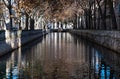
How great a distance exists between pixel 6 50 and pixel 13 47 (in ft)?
15.8

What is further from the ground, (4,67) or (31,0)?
(31,0)

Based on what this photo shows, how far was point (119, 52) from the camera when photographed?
1195 inches

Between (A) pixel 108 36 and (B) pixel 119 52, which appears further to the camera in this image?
(A) pixel 108 36

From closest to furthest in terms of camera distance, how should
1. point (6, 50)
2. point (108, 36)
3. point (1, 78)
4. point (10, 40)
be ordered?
point (1, 78) → point (6, 50) → point (10, 40) → point (108, 36)

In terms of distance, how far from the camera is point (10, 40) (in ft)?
114

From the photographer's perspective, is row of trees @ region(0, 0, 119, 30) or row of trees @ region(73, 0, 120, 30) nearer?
row of trees @ region(73, 0, 120, 30)

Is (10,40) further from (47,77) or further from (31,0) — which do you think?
(47,77)

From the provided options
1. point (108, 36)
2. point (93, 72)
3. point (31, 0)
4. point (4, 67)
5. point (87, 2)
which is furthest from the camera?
point (87, 2)

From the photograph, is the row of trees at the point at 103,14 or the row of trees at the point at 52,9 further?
the row of trees at the point at 52,9

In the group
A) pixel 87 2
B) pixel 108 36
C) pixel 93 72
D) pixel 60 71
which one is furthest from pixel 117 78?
pixel 87 2

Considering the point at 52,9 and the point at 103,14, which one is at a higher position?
the point at 52,9

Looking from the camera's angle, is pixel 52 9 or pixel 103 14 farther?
pixel 52 9

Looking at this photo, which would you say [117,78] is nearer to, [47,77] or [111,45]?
[47,77]

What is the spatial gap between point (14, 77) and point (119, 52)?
1588cm
